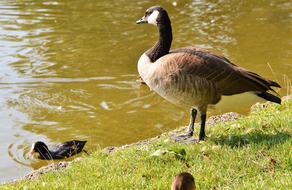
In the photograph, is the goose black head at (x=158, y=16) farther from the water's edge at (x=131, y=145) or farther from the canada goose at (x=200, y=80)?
the water's edge at (x=131, y=145)

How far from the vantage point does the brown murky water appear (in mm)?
11391

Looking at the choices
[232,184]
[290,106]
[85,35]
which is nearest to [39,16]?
[85,35]

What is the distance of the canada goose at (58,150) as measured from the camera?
968 centimetres

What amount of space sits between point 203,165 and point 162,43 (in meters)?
2.37

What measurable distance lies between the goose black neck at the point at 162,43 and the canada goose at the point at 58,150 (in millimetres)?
2332

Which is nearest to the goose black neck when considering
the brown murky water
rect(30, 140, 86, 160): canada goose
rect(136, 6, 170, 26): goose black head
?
rect(136, 6, 170, 26): goose black head

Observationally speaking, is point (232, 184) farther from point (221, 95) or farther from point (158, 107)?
point (158, 107)

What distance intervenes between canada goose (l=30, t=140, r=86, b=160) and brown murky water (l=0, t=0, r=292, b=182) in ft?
1.01

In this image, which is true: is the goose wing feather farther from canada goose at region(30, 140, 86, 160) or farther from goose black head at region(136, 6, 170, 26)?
canada goose at region(30, 140, 86, 160)

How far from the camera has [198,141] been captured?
795cm

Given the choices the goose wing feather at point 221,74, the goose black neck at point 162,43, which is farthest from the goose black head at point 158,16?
the goose wing feather at point 221,74

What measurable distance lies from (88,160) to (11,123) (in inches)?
176

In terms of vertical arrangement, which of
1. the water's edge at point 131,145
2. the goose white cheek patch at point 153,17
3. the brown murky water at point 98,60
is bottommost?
the brown murky water at point 98,60

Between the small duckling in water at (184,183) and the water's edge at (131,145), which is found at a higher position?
the small duckling in water at (184,183)
